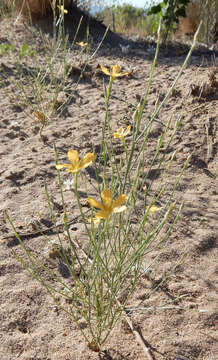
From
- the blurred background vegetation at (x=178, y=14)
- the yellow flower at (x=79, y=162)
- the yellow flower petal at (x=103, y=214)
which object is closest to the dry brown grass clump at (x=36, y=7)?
the blurred background vegetation at (x=178, y=14)

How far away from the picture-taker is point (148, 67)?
13.5 ft

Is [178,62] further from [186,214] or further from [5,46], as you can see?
[186,214]

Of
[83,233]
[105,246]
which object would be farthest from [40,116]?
[105,246]

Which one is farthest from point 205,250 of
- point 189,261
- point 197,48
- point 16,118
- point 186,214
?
point 197,48

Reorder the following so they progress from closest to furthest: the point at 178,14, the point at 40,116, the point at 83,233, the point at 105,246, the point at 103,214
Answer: the point at 103,214 < the point at 105,246 < the point at 83,233 < the point at 40,116 < the point at 178,14

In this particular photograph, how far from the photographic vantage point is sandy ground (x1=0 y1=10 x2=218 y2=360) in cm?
140

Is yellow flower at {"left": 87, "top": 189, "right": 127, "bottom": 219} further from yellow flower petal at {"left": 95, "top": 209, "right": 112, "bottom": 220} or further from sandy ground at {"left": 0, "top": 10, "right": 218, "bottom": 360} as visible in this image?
sandy ground at {"left": 0, "top": 10, "right": 218, "bottom": 360}

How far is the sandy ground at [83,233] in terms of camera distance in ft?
4.59

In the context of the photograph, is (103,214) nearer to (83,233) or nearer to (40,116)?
(83,233)

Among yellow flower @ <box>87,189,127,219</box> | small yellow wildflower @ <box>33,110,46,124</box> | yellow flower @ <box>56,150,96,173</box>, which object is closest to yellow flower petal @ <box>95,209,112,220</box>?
yellow flower @ <box>87,189,127,219</box>

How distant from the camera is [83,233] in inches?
75.8

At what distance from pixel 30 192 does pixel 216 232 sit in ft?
3.82

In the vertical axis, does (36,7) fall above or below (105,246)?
above

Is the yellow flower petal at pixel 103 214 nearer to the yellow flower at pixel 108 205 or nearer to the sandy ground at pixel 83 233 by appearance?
the yellow flower at pixel 108 205
